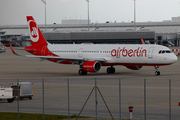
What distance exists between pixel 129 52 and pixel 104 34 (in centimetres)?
9346

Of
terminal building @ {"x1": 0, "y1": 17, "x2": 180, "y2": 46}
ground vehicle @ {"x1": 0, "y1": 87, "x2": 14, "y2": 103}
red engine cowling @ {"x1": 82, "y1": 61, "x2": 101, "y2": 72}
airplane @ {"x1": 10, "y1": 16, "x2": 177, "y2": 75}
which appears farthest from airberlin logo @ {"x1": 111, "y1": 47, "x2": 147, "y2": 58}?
terminal building @ {"x1": 0, "y1": 17, "x2": 180, "y2": 46}

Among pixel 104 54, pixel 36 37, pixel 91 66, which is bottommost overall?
pixel 91 66

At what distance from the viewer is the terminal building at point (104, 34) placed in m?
136

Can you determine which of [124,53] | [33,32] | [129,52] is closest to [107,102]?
[129,52]

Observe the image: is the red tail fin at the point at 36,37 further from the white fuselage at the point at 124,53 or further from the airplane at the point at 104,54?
the white fuselage at the point at 124,53

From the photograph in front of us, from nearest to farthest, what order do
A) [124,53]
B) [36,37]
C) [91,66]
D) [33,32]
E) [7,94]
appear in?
[7,94] < [91,66] < [124,53] < [36,37] < [33,32]

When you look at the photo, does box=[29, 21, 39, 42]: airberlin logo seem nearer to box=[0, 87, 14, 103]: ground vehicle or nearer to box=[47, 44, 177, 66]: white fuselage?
box=[47, 44, 177, 66]: white fuselage

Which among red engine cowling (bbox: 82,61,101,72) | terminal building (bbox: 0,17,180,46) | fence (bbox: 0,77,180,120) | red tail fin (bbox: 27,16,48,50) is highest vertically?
terminal building (bbox: 0,17,180,46)

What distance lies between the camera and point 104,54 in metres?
45.8

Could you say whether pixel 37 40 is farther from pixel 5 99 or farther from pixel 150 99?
pixel 150 99

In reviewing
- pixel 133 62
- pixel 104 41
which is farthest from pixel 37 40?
pixel 104 41

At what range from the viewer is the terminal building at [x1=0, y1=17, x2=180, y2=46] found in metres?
136

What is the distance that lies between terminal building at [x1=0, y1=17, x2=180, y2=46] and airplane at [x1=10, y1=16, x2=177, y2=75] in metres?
70.8

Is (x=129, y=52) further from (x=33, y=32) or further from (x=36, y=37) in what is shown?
(x=33, y=32)
